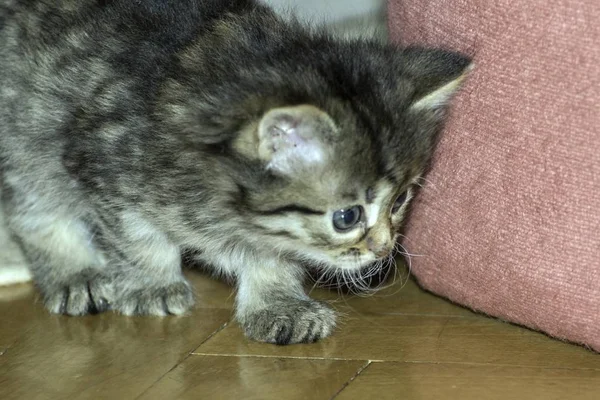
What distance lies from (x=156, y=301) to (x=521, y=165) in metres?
1.02

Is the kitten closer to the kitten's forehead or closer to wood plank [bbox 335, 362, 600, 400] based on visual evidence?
the kitten's forehead

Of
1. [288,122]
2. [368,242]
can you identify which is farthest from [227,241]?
[288,122]

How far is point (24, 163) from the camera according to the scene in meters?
2.62

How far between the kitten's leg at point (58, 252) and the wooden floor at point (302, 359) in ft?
0.19

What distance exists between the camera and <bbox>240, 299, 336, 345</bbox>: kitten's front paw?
7.86 ft

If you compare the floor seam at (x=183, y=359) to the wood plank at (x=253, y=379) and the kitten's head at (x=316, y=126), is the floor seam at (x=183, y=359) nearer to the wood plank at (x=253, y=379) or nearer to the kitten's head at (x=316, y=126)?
the wood plank at (x=253, y=379)

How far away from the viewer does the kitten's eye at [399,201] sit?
7.65ft

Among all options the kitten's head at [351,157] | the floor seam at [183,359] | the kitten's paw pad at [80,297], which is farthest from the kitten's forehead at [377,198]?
the kitten's paw pad at [80,297]

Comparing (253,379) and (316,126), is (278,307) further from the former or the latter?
(316,126)

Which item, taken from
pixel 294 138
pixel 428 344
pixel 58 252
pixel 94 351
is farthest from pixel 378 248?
pixel 58 252

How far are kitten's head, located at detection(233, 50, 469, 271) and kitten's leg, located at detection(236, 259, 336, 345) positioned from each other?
193 mm

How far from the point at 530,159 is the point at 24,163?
1342 millimetres

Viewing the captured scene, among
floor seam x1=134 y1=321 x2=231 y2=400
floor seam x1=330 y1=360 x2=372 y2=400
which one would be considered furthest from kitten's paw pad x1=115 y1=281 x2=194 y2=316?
floor seam x1=330 y1=360 x2=372 y2=400

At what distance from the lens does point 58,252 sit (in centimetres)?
273
